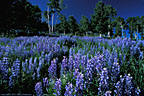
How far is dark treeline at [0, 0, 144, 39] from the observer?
19.1 metres

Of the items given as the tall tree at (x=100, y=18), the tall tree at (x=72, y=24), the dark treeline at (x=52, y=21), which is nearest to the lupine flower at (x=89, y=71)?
the dark treeline at (x=52, y=21)

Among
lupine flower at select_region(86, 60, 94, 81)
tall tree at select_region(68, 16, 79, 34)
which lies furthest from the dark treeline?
lupine flower at select_region(86, 60, 94, 81)

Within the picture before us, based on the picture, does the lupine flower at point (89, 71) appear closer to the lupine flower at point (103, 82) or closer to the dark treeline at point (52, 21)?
the lupine flower at point (103, 82)

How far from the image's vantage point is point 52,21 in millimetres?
40438

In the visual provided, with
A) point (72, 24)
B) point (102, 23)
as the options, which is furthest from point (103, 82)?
point (72, 24)

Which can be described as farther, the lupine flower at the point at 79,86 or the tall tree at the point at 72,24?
the tall tree at the point at 72,24

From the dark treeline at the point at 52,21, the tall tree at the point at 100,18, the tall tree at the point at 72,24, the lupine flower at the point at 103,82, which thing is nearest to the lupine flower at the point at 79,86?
the lupine flower at the point at 103,82

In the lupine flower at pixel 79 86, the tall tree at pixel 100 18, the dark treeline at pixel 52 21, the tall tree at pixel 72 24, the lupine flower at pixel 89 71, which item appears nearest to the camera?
the lupine flower at pixel 79 86

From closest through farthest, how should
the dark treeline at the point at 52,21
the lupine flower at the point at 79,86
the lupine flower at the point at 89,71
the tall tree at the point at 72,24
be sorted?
the lupine flower at the point at 79,86, the lupine flower at the point at 89,71, the dark treeline at the point at 52,21, the tall tree at the point at 72,24

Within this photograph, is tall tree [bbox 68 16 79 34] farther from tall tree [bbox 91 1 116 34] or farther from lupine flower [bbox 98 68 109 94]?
lupine flower [bbox 98 68 109 94]

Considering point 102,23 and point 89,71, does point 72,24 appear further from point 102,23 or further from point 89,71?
point 89,71

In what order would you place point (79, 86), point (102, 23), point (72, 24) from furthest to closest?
1. point (72, 24)
2. point (102, 23)
3. point (79, 86)

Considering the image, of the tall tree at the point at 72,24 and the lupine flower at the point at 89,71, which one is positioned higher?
the tall tree at the point at 72,24

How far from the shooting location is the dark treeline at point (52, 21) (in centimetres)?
1914
